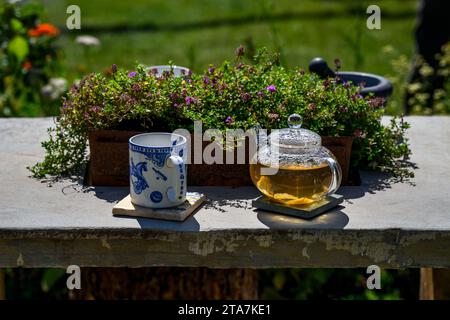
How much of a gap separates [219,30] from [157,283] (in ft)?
16.7

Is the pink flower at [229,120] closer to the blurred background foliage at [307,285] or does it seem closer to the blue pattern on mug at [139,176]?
the blue pattern on mug at [139,176]

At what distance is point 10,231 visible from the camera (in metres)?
1.98

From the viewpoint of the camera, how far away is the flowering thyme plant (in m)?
2.27

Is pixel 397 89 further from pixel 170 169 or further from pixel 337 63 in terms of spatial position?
pixel 170 169

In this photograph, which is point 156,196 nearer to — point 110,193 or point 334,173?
point 110,193

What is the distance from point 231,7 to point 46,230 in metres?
6.68

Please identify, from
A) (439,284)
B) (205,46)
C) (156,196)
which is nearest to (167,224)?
(156,196)

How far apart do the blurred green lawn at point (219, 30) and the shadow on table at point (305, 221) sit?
4.10m

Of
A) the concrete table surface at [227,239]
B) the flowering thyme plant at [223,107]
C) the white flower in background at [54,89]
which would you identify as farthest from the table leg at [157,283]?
the white flower in background at [54,89]

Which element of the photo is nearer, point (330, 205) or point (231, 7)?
point (330, 205)

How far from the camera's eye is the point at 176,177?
6.66 feet

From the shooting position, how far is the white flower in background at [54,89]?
Result: 3922 mm

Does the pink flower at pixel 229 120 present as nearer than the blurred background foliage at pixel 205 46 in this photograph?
Yes
